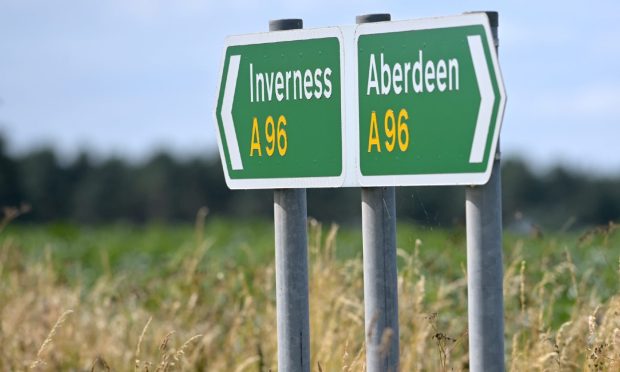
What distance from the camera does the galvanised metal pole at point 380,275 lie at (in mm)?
3787

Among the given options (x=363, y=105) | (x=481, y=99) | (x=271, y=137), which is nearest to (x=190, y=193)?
(x=271, y=137)

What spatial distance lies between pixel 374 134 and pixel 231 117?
69 centimetres

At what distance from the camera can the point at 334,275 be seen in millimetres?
6742

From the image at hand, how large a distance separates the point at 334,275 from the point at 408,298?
0.45 m

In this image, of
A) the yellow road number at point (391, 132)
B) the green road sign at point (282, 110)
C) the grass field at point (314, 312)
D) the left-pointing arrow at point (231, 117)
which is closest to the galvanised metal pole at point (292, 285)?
the green road sign at point (282, 110)

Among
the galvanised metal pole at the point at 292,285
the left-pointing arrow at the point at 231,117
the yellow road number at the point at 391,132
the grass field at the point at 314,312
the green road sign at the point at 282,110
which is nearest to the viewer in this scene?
the yellow road number at the point at 391,132

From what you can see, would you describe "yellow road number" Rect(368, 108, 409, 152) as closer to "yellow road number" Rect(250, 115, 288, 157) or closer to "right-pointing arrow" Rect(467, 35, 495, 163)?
"right-pointing arrow" Rect(467, 35, 495, 163)

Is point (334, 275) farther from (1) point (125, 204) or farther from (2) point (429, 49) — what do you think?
(1) point (125, 204)

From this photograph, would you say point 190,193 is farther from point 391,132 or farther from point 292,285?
point 391,132

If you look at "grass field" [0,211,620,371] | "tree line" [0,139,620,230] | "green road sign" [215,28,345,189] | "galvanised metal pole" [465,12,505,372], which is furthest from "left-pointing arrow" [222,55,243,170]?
"tree line" [0,139,620,230]

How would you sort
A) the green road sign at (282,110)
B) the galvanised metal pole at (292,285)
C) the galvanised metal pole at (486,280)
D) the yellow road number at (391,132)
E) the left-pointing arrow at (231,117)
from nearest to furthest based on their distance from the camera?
the galvanised metal pole at (486,280) < the yellow road number at (391,132) < the green road sign at (282,110) < the galvanised metal pole at (292,285) < the left-pointing arrow at (231,117)

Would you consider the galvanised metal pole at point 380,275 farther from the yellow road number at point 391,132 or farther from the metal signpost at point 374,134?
the yellow road number at point 391,132

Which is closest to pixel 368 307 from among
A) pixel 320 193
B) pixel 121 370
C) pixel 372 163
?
pixel 372 163

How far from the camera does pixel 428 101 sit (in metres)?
3.63
